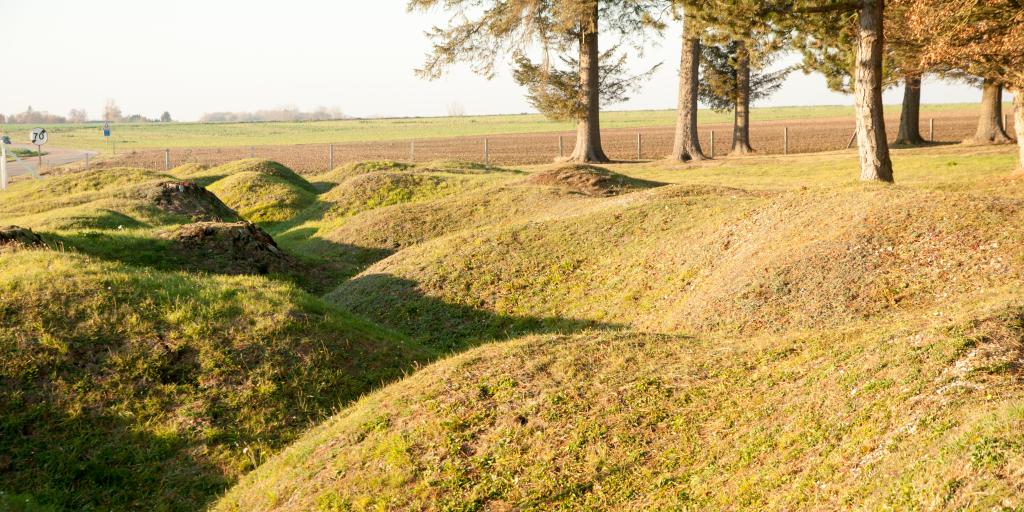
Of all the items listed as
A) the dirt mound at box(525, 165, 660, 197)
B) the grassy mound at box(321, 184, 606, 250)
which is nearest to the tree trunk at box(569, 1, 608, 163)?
the dirt mound at box(525, 165, 660, 197)

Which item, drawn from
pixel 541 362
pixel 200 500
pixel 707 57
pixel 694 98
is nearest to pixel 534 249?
pixel 541 362

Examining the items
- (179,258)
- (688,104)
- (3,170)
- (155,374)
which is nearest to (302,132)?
(3,170)

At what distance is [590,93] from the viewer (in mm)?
38375

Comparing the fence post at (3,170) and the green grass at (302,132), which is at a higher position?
the green grass at (302,132)

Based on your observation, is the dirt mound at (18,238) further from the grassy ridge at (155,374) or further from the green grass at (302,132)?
the green grass at (302,132)

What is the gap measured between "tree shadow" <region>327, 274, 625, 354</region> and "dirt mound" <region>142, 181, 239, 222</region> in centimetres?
976

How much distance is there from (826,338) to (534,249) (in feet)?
28.0

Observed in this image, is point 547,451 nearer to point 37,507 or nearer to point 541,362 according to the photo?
point 541,362

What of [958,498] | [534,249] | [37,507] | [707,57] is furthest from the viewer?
[707,57]

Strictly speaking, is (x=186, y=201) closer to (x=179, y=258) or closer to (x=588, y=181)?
(x=179, y=258)

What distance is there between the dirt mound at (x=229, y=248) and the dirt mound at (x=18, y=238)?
2580 millimetres

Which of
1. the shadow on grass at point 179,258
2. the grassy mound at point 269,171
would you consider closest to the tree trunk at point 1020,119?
the shadow on grass at point 179,258

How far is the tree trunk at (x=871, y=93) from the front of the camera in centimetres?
1805

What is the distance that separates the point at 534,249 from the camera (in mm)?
16641
